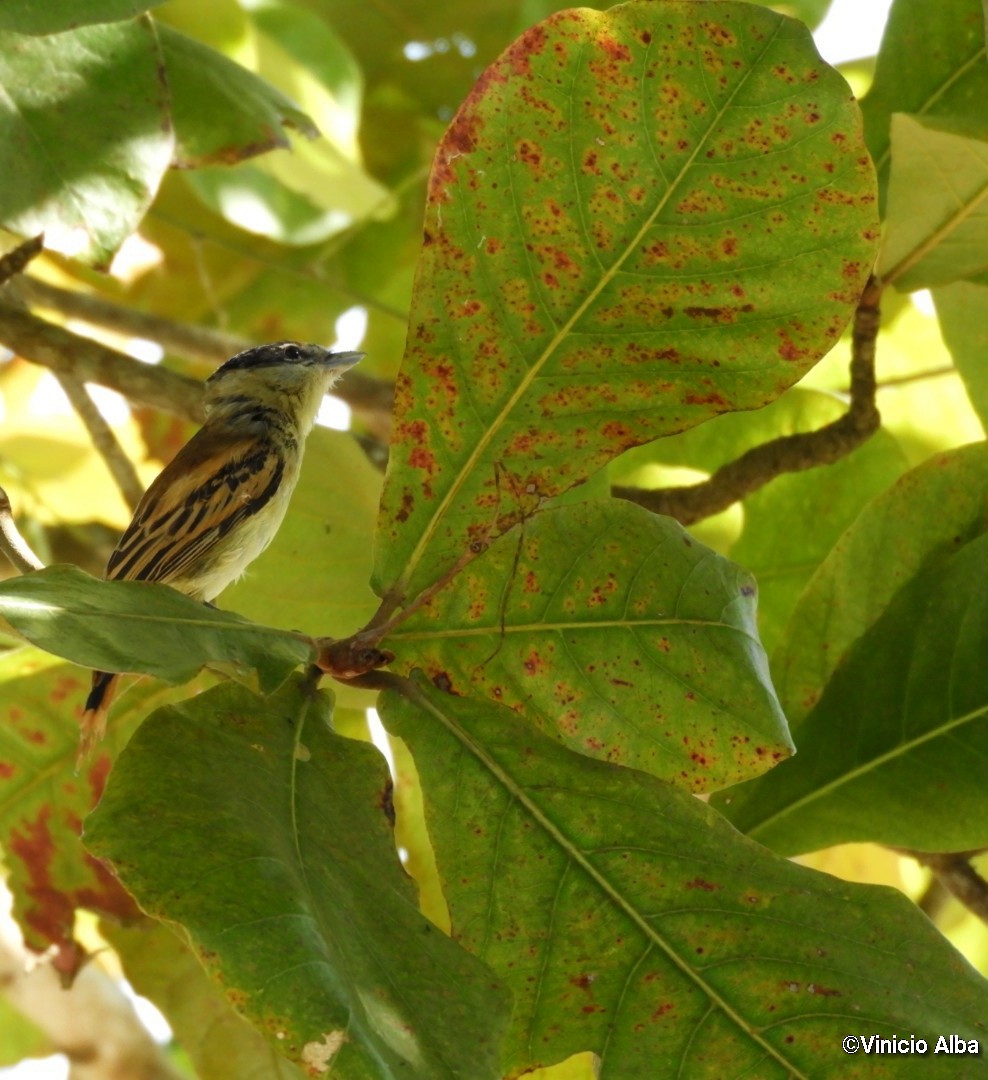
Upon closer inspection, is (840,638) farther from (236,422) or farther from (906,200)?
(236,422)

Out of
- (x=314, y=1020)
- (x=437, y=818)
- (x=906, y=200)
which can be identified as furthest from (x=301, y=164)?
(x=314, y=1020)

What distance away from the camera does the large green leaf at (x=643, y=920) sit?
1.70 meters

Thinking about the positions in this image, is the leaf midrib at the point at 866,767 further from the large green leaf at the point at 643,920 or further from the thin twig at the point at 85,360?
the thin twig at the point at 85,360

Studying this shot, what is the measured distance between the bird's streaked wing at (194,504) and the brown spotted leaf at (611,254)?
1549 mm

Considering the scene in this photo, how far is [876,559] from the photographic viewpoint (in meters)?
2.30

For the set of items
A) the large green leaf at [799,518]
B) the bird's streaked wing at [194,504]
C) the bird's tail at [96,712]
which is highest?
the large green leaf at [799,518]

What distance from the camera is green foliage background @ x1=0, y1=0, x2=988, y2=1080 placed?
4.92ft

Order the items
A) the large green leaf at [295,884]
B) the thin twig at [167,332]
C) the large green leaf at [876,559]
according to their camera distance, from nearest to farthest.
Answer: the large green leaf at [295,884]
the large green leaf at [876,559]
the thin twig at [167,332]

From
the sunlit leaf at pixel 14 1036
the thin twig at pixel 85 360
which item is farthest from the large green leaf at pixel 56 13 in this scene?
the sunlit leaf at pixel 14 1036

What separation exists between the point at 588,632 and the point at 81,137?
1273 millimetres

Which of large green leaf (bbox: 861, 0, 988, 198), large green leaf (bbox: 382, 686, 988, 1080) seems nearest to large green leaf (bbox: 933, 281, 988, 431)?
large green leaf (bbox: 861, 0, 988, 198)

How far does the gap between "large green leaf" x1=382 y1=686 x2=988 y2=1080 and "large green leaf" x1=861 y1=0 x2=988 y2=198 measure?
1.32 metres

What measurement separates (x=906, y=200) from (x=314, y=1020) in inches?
63.7

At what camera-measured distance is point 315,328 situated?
17.0 feet
